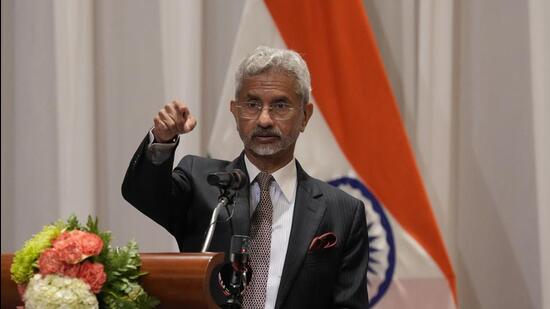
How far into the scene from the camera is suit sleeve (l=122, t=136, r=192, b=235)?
2.25 metres

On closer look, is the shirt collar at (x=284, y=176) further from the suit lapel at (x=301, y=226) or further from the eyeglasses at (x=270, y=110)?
the eyeglasses at (x=270, y=110)

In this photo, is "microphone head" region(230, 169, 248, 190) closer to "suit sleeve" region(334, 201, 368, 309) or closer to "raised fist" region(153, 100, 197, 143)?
"raised fist" region(153, 100, 197, 143)

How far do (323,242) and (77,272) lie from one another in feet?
2.54

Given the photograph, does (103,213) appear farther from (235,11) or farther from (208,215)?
(208,215)

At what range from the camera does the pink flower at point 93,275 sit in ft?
5.67

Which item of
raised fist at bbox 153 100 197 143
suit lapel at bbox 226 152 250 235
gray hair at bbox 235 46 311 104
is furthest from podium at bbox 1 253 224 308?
gray hair at bbox 235 46 311 104

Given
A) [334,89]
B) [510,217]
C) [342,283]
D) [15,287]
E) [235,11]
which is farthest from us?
[235,11]

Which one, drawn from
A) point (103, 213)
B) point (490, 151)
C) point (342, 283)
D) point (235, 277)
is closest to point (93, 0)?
point (103, 213)

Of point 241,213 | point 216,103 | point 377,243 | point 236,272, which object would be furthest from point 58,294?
point 216,103

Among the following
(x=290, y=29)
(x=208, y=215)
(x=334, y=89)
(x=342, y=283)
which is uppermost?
(x=290, y=29)

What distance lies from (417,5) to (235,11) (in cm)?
82

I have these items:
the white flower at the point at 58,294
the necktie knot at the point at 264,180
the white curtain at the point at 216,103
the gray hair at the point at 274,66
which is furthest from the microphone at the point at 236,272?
the white curtain at the point at 216,103

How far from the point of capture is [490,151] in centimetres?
386

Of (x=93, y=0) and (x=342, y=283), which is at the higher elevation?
(x=93, y=0)
